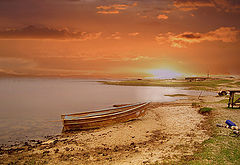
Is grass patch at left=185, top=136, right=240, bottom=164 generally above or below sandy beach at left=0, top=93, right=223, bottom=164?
above

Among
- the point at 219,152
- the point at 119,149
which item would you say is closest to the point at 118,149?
the point at 119,149

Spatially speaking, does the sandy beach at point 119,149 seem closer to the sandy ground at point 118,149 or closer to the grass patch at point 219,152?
the sandy ground at point 118,149

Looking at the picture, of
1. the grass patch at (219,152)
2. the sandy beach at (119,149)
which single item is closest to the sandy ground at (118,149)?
the sandy beach at (119,149)

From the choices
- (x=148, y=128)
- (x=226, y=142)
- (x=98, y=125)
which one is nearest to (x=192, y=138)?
(x=226, y=142)

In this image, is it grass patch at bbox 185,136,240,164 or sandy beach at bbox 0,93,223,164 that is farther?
sandy beach at bbox 0,93,223,164

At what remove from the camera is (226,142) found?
Result: 26.0ft

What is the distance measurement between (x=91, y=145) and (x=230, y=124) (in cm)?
903

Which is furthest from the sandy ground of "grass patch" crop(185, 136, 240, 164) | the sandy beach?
"grass patch" crop(185, 136, 240, 164)

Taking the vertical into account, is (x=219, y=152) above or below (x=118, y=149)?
above

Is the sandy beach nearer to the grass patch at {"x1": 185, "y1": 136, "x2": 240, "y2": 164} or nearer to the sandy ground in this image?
the sandy ground

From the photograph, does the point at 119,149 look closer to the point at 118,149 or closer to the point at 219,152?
the point at 118,149

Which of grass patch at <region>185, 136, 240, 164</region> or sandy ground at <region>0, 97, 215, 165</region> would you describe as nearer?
grass patch at <region>185, 136, 240, 164</region>

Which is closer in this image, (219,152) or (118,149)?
(219,152)

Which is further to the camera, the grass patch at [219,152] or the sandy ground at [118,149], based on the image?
the sandy ground at [118,149]
